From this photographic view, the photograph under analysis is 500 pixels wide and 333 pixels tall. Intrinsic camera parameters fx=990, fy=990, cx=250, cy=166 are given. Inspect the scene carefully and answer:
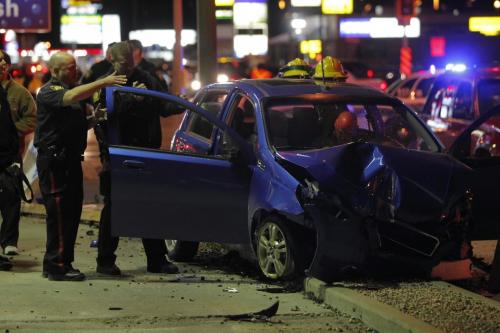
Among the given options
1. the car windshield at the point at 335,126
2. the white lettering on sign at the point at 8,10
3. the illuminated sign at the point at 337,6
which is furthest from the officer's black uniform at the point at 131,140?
the illuminated sign at the point at 337,6

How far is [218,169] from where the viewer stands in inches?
297

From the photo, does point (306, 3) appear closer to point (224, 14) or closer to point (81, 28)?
point (224, 14)

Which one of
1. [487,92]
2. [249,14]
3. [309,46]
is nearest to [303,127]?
[487,92]

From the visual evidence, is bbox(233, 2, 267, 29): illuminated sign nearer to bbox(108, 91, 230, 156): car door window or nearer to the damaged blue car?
Answer: the damaged blue car

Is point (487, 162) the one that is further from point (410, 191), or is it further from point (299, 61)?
point (299, 61)

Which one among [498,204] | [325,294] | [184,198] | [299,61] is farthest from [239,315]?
[299,61]

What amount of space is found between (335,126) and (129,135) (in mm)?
1683

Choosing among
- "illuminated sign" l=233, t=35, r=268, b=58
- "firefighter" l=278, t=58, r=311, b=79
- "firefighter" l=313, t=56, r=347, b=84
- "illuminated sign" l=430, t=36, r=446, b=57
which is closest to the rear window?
"firefighter" l=278, t=58, r=311, b=79

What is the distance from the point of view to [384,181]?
707 centimetres

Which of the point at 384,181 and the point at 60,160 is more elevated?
the point at 60,160

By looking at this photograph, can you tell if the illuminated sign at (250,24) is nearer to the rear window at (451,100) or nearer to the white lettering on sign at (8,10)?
the white lettering on sign at (8,10)

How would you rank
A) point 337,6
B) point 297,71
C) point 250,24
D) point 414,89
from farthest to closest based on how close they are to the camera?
point 250,24 → point 337,6 → point 414,89 → point 297,71

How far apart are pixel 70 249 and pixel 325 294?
83.7 inches

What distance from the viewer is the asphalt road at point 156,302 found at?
6.32 metres
